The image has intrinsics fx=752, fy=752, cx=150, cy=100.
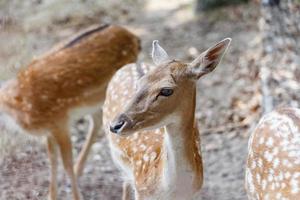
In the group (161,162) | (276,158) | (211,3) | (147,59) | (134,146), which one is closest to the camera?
(276,158)

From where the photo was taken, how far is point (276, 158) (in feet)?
14.5

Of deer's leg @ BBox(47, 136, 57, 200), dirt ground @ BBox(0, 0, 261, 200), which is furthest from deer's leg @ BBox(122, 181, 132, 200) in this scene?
deer's leg @ BBox(47, 136, 57, 200)

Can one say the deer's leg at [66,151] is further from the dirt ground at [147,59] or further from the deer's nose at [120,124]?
the deer's nose at [120,124]

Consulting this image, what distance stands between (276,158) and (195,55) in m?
4.46

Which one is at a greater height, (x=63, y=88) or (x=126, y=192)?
(x=63, y=88)

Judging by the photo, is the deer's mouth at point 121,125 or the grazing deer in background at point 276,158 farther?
the grazing deer in background at point 276,158

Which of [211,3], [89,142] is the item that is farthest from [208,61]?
[211,3]

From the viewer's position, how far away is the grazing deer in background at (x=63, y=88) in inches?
235

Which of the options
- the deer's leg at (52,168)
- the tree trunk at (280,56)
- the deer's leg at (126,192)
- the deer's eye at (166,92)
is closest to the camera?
the deer's eye at (166,92)

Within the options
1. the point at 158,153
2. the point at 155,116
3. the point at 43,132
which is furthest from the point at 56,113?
the point at 155,116

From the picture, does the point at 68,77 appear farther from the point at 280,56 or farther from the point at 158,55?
the point at 280,56

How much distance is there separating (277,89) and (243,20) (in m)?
3.00

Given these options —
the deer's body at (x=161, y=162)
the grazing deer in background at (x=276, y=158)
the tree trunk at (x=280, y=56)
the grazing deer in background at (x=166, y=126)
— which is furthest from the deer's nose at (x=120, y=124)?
the tree trunk at (x=280, y=56)

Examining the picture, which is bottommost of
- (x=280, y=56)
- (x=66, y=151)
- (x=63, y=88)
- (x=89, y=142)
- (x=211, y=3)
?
(x=66, y=151)
